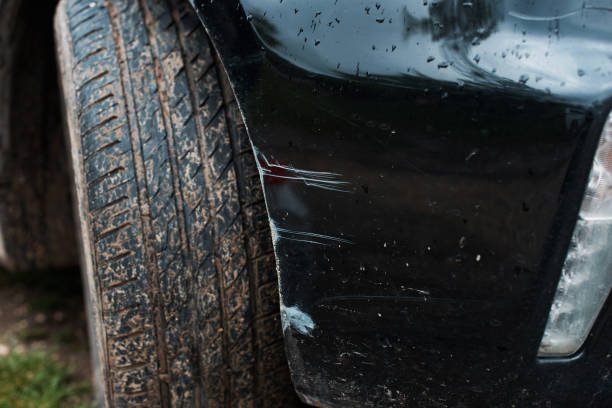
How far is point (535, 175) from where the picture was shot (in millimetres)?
1065

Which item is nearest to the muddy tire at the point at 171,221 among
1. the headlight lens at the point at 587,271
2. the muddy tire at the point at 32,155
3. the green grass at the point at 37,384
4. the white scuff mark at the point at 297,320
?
the white scuff mark at the point at 297,320

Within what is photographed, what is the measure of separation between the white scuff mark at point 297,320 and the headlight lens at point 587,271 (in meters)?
0.41

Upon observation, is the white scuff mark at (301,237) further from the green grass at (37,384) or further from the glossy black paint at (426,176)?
the green grass at (37,384)

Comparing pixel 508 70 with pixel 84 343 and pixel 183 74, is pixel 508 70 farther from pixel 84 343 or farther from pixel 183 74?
pixel 84 343

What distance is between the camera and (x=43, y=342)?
2.77 metres

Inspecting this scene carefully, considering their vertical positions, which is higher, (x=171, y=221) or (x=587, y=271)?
(x=587, y=271)

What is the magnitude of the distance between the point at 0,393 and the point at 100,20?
1393 millimetres

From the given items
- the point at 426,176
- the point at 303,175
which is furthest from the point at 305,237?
the point at 426,176

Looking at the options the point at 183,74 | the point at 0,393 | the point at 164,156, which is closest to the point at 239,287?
the point at 164,156

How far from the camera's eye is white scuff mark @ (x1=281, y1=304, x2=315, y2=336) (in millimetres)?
1353

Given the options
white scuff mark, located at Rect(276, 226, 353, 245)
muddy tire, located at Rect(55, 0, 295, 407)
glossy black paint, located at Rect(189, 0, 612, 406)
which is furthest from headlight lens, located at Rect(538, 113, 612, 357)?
muddy tire, located at Rect(55, 0, 295, 407)

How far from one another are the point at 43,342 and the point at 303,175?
1885mm

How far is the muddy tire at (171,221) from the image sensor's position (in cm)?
144

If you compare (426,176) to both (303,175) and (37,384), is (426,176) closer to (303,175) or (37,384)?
(303,175)
